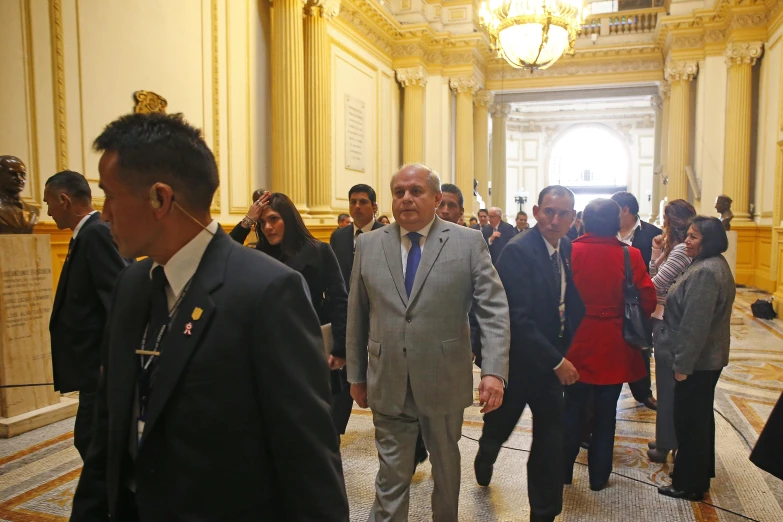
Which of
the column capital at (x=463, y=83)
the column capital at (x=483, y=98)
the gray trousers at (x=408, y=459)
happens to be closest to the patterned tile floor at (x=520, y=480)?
the gray trousers at (x=408, y=459)

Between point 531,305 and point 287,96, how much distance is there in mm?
6973

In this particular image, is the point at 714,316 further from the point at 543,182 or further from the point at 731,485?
the point at 543,182

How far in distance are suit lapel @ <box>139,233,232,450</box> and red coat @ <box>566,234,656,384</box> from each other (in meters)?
2.56

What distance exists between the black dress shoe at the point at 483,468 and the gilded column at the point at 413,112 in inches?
441

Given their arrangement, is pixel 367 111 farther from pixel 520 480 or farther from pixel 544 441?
pixel 544 441

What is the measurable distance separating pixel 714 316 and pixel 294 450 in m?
2.84

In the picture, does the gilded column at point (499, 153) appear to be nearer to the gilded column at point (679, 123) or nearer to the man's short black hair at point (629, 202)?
the gilded column at point (679, 123)

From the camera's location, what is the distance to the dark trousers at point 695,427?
3.22 m

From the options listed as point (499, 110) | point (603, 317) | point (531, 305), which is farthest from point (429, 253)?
point (499, 110)

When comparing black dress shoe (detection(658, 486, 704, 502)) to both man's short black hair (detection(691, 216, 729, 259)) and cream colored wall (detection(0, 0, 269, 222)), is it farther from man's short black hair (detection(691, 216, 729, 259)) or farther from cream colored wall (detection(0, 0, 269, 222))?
cream colored wall (detection(0, 0, 269, 222))

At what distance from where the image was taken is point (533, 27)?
8.20 m

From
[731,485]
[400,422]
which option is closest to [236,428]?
[400,422]

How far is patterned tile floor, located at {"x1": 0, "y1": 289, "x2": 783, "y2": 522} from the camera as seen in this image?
3.18m

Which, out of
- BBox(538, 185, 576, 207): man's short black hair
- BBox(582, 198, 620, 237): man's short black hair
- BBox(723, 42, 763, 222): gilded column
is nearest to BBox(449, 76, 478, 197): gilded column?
BBox(723, 42, 763, 222): gilded column
